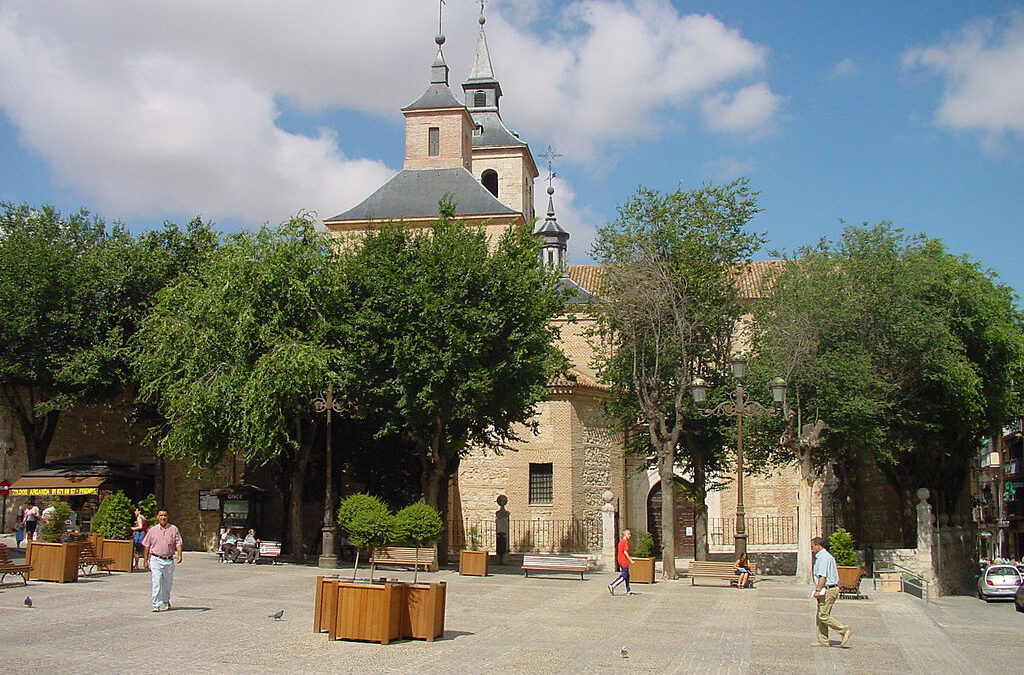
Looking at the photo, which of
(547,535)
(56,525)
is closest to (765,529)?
(547,535)

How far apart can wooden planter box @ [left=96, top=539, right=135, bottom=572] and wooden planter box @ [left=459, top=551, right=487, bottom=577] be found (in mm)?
7418

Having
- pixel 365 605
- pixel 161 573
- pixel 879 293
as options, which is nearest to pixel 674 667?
pixel 365 605

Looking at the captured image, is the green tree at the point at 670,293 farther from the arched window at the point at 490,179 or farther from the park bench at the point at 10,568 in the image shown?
the arched window at the point at 490,179

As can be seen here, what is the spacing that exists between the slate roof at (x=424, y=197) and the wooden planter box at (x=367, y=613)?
100 feet

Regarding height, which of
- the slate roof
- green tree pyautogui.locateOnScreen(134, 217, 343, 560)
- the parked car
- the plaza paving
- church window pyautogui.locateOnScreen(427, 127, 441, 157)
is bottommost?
the parked car

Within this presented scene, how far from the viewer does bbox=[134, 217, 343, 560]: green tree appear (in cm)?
2334

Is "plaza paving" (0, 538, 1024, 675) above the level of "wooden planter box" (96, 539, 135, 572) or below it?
below

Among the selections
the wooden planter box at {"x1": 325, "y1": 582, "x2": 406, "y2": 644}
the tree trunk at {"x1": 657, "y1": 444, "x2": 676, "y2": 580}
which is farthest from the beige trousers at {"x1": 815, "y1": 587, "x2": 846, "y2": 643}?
the tree trunk at {"x1": 657, "y1": 444, "x2": 676, "y2": 580}

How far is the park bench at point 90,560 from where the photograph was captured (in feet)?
63.4

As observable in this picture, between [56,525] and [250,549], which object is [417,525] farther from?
[56,525]

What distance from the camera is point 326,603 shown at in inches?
472

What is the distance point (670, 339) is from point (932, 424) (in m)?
10.8

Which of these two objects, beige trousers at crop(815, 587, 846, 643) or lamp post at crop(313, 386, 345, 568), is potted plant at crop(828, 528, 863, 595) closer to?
beige trousers at crop(815, 587, 846, 643)

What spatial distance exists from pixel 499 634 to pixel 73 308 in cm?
2304
